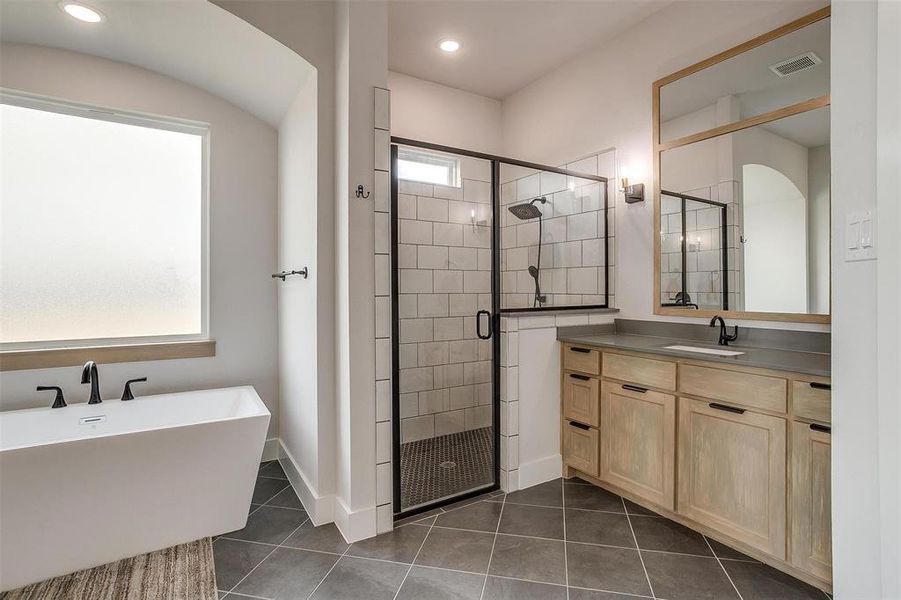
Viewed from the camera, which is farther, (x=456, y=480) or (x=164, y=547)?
(x=456, y=480)

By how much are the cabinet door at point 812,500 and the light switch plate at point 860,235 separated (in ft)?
2.31

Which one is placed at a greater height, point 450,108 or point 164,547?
point 450,108

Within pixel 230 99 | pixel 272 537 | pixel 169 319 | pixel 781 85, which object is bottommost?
pixel 272 537

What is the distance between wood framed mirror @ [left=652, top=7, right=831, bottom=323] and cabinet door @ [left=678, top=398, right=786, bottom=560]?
26.1 inches

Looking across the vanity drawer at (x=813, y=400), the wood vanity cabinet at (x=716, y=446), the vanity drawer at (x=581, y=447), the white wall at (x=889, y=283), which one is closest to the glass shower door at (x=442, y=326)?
the vanity drawer at (x=581, y=447)

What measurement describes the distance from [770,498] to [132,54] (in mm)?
3849

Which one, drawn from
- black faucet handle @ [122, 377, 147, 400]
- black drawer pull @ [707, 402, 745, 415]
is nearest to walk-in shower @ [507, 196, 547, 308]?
black drawer pull @ [707, 402, 745, 415]

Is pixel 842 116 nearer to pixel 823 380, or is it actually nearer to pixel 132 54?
pixel 823 380

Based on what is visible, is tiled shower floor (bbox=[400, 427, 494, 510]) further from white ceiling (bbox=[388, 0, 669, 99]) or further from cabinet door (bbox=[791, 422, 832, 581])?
white ceiling (bbox=[388, 0, 669, 99])

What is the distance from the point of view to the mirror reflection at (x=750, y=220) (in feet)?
6.63

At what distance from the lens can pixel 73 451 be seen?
64.7 inches

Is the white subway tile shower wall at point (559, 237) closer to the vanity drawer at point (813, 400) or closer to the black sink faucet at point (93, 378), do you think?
the vanity drawer at point (813, 400)

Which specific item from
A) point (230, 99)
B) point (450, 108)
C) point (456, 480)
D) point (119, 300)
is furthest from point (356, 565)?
point (450, 108)

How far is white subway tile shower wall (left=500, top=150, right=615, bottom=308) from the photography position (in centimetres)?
256
